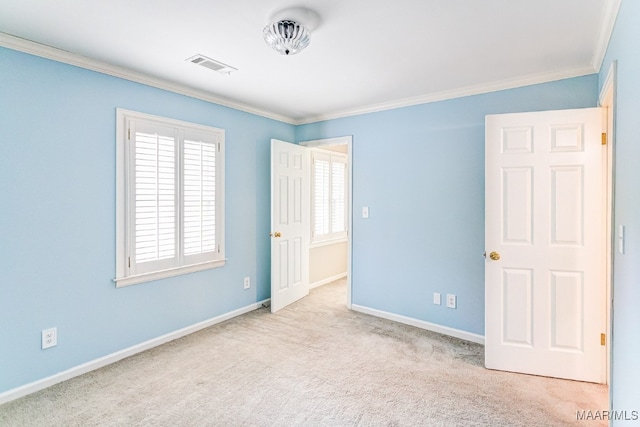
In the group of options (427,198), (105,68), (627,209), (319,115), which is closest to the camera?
(627,209)

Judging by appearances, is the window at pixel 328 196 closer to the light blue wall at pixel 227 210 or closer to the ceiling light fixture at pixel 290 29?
the light blue wall at pixel 227 210

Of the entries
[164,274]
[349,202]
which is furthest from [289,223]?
[164,274]

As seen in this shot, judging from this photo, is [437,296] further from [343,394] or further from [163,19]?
[163,19]

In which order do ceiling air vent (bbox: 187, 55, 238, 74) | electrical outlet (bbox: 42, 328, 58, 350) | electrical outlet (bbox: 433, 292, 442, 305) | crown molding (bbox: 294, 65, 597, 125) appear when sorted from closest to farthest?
electrical outlet (bbox: 42, 328, 58, 350) → ceiling air vent (bbox: 187, 55, 238, 74) → crown molding (bbox: 294, 65, 597, 125) → electrical outlet (bbox: 433, 292, 442, 305)

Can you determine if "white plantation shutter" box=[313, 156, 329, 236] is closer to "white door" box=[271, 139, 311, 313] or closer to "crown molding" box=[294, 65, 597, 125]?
"white door" box=[271, 139, 311, 313]

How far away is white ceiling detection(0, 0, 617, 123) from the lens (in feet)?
6.12

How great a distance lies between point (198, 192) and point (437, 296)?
2.62 m

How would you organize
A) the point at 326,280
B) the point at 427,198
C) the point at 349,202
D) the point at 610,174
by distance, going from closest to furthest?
1. the point at 610,174
2. the point at 427,198
3. the point at 349,202
4. the point at 326,280

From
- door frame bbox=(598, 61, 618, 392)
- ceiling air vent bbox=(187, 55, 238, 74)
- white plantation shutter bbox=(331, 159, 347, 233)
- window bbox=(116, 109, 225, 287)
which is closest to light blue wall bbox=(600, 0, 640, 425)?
door frame bbox=(598, 61, 618, 392)

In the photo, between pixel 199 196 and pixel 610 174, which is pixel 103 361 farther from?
pixel 610 174

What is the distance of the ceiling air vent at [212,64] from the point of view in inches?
99.4

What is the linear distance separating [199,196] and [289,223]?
117 cm

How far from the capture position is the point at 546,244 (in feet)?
8.08

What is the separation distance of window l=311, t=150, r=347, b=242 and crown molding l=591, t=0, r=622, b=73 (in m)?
3.21
